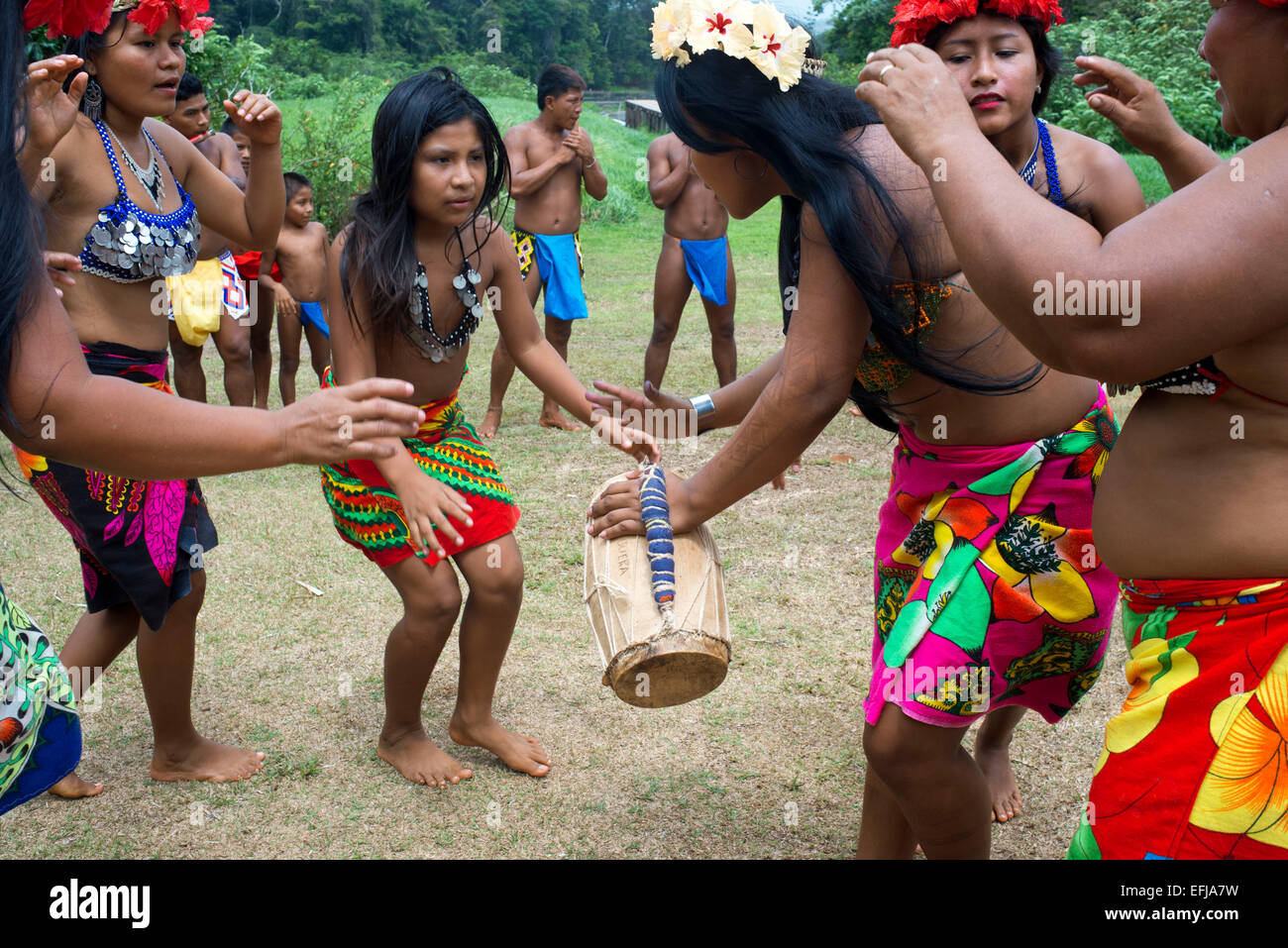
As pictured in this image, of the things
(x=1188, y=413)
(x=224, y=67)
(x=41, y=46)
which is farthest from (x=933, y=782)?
(x=224, y=67)

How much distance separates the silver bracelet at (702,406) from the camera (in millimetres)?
2791

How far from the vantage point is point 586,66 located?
162 feet

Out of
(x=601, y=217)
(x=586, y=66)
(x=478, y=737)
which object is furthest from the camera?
(x=586, y=66)

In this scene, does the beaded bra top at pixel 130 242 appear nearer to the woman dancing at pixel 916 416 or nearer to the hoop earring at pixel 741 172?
the woman dancing at pixel 916 416

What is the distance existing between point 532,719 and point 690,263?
4.01 m

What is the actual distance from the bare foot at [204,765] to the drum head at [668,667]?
1619 millimetres

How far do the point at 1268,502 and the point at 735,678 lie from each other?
2676 mm

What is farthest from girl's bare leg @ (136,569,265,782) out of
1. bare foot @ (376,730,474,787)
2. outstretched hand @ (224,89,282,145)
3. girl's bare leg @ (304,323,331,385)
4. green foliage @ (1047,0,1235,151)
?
green foliage @ (1047,0,1235,151)

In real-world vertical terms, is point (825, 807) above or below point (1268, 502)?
below

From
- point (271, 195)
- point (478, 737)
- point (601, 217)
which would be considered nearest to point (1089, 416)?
point (478, 737)

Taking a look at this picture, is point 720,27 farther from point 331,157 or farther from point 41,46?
point 331,157

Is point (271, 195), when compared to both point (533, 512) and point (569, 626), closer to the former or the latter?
point (569, 626)

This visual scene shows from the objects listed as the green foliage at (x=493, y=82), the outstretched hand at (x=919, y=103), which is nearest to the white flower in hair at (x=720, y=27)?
the outstretched hand at (x=919, y=103)

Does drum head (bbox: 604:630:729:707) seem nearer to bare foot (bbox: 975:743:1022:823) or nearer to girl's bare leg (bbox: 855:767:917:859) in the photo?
girl's bare leg (bbox: 855:767:917:859)
